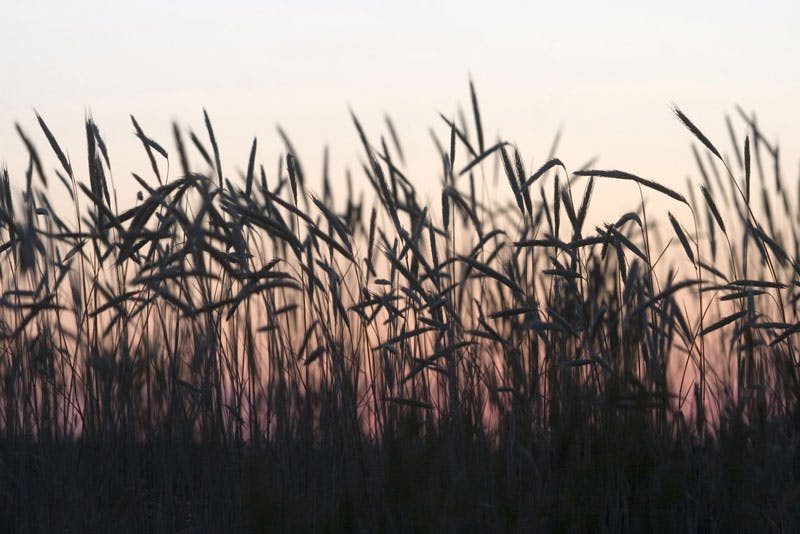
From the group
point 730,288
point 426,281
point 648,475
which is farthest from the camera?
point 426,281

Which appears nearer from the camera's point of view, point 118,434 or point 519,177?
point 519,177

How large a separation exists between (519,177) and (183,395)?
3.59ft

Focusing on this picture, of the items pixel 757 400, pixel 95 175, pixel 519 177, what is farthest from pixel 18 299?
pixel 757 400

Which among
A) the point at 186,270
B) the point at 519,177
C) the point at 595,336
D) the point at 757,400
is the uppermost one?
the point at 519,177

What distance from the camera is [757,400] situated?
2.71m

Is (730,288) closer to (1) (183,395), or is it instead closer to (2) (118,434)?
(1) (183,395)

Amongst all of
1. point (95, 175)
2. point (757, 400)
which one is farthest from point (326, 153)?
point (757, 400)

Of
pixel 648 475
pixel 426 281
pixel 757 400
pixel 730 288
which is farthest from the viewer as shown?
pixel 426 281

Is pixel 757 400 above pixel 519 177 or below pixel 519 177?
below

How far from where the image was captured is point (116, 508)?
2.73 m

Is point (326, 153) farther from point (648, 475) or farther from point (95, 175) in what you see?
point (648, 475)

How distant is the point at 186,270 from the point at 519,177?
2.82 feet

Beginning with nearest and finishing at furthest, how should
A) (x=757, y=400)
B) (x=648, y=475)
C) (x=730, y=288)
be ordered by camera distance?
(x=648, y=475) → (x=757, y=400) → (x=730, y=288)

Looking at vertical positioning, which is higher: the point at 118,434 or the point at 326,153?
the point at 326,153
